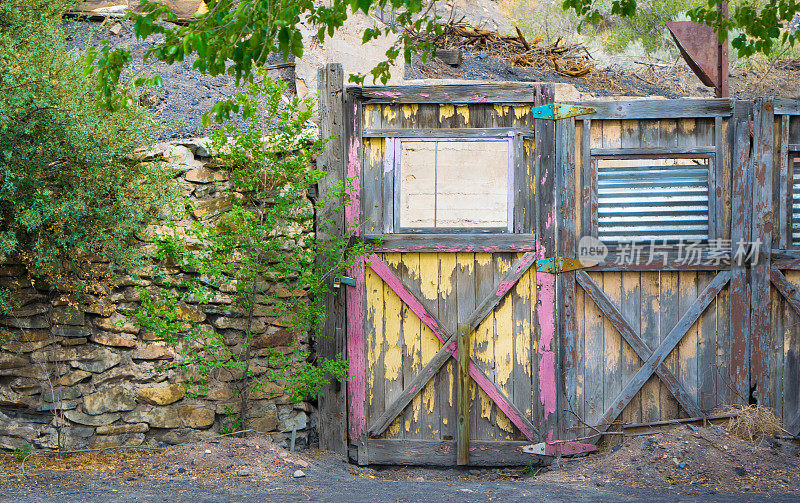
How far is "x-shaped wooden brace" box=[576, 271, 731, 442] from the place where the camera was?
488 centimetres

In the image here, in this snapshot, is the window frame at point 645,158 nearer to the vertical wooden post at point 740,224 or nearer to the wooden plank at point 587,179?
the wooden plank at point 587,179

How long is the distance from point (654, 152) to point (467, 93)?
154cm

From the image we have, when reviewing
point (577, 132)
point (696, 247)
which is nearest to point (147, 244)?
point (577, 132)

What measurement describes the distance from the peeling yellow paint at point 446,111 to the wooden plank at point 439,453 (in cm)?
258

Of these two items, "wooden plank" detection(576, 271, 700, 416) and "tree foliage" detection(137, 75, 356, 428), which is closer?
"tree foliage" detection(137, 75, 356, 428)

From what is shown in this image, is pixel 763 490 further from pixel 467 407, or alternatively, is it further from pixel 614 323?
pixel 467 407

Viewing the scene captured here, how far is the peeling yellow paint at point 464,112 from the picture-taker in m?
4.91

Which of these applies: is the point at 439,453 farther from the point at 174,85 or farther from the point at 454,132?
the point at 174,85

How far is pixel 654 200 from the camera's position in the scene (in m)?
4.92

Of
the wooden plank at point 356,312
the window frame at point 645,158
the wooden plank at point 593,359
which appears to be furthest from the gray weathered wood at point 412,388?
the window frame at point 645,158

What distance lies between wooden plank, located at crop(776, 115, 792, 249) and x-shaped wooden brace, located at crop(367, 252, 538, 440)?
1.96 metres

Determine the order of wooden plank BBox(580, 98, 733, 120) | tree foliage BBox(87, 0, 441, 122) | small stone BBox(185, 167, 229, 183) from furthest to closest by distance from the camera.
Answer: wooden plank BBox(580, 98, 733, 120) → small stone BBox(185, 167, 229, 183) → tree foliage BBox(87, 0, 441, 122)

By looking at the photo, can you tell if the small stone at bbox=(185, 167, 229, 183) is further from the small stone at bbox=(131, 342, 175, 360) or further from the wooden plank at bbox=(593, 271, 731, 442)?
the wooden plank at bbox=(593, 271, 731, 442)

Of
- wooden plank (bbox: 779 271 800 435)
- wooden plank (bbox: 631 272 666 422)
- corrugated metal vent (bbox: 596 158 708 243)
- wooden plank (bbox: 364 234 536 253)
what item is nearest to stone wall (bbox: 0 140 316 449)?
wooden plank (bbox: 364 234 536 253)
